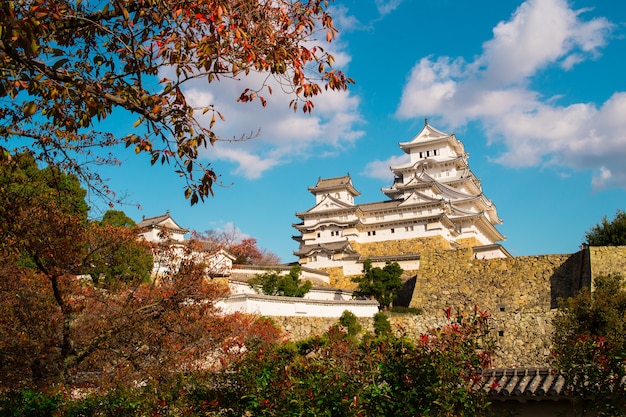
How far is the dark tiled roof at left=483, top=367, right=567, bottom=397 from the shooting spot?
300 inches

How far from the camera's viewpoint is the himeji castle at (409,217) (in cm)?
3556

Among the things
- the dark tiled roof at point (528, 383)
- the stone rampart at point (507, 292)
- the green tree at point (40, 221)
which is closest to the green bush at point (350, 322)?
the stone rampart at point (507, 292)

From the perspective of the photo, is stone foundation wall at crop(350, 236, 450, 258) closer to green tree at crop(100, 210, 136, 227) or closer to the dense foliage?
green tree at crop(100, 210, 136, 227)

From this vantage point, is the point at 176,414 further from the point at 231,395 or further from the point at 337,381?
the point at 337,381

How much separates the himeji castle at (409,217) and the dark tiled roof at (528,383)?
2530 cm

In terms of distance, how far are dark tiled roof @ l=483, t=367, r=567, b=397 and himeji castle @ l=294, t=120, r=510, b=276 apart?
2530 cm

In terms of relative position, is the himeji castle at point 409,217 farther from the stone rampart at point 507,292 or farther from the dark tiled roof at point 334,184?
the stone rampart at point 507,292

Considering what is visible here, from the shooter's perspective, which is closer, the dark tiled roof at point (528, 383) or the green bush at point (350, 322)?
the dark tiled roof at point (528, 383)

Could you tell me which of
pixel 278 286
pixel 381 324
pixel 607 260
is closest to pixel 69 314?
→ pixel 278 286

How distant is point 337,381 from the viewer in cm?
605

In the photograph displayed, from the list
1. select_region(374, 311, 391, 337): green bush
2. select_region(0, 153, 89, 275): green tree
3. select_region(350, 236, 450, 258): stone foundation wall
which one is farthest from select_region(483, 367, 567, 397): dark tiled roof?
select_region(350, 236, 450, 258): stone foundation wall

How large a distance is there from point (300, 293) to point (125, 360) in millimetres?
15639

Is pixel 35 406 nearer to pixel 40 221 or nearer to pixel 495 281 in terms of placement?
pixel 40 221

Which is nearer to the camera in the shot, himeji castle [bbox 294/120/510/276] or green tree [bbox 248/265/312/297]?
green tree [bbox 248/265/312/297]
